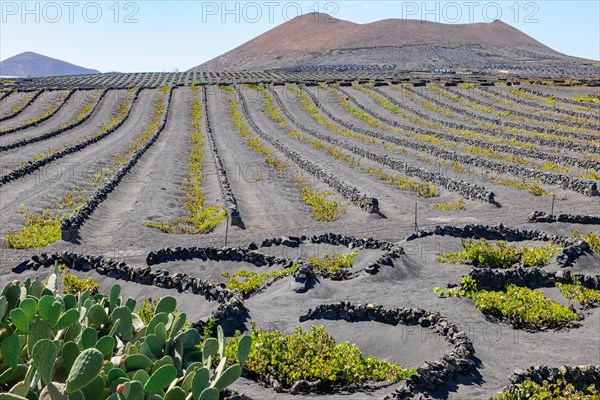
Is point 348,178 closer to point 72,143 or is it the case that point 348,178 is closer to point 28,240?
point 28,240

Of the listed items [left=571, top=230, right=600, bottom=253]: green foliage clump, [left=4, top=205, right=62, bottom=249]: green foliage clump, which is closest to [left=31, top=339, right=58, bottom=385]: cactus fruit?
[left=4, top=205, right=62, bottom=249]: green foliage clump

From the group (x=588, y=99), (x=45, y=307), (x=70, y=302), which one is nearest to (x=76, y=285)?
(x=70, y=302)

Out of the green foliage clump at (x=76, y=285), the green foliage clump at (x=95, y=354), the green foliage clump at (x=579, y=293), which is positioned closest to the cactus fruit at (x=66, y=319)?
the green foliage clump at (x=95, y=354)

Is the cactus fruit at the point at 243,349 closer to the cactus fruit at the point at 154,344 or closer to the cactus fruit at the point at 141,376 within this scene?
the cactus fruit at the point at 154,344

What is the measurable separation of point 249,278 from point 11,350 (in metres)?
13.3

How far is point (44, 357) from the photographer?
5.00m

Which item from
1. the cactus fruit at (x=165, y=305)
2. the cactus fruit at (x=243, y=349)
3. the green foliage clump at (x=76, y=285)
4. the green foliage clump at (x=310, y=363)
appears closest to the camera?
the cactus fruit at (x=243, y=349)

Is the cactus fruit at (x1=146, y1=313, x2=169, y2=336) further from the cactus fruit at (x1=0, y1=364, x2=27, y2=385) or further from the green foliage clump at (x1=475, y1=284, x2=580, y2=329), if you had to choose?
the green foliage clump at (x1=475, y1=284, x2=580, y2=329)

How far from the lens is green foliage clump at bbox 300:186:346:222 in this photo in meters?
27.7

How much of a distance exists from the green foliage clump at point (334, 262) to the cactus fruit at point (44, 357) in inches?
571

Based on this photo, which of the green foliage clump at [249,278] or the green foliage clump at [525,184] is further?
the green foliage clump at [525,184]

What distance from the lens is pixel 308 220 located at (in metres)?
27.1

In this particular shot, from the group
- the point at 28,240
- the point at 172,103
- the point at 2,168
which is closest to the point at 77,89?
the point at 172,103

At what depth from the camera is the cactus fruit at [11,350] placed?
5641mm
